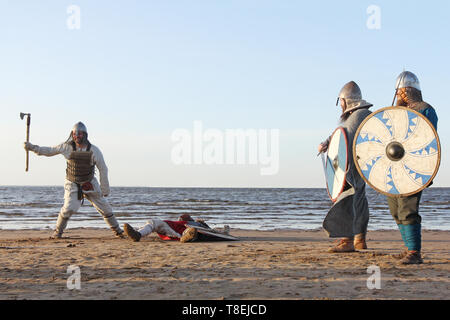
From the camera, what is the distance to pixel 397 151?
16.3 ft

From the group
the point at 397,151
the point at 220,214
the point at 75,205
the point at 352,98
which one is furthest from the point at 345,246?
the point at 220,214

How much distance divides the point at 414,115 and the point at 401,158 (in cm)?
46

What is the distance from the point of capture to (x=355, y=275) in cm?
438

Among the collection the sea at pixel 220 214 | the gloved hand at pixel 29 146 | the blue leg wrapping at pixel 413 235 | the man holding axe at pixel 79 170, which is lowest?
the sea at pixel 220 214

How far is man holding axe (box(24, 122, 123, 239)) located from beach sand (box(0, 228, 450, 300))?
1303 millimetres

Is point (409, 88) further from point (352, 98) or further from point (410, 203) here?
point (410, 203)

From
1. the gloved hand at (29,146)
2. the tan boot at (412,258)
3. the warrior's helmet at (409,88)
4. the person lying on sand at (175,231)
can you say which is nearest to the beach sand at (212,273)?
the tan boot at (412,258)

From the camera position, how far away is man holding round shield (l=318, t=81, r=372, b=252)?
5.82 metres

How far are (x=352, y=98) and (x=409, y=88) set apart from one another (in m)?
1.03

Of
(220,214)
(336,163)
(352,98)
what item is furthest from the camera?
(220,214)

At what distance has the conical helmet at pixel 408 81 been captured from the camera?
5.15m

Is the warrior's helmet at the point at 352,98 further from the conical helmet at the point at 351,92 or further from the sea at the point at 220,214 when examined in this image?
the sea at the point at 220,214
